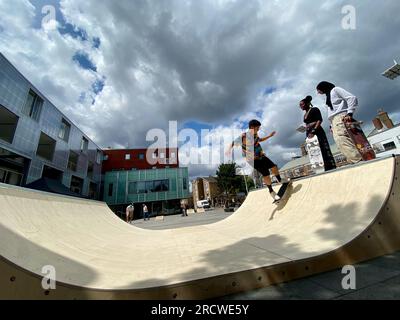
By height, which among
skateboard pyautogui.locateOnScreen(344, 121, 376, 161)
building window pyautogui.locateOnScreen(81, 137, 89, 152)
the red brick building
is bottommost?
skateboard pyautogui.locateOnScreen(344, 121, 376, 161)

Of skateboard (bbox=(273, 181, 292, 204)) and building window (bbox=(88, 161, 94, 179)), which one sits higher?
building window (bbox=(88, 161, 94, 179))

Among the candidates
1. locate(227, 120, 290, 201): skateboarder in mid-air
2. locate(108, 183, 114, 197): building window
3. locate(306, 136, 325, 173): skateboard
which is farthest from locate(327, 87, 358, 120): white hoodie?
locate(108, 183, 114, 197): building window

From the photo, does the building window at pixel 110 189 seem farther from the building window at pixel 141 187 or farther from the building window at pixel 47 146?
the building window at pixel 47 146

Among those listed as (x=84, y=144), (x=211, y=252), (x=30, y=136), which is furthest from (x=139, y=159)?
(x=211, y=252)

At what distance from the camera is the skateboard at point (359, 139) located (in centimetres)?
324

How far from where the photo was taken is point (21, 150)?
550 inches

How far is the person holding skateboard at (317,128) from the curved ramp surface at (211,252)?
1078 millimetres

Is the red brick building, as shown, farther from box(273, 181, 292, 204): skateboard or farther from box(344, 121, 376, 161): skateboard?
box(344, 121, 376, 161): skateboard

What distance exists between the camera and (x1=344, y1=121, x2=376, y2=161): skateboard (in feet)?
10.6

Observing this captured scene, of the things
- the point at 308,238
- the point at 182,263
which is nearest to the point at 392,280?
the point at 308,238

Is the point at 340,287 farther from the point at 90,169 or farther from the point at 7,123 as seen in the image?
the point at 90,169

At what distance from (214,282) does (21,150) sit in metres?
19.0

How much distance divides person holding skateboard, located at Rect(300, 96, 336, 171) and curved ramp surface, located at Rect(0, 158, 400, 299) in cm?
108
